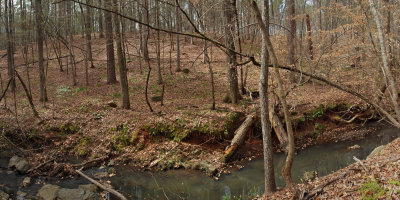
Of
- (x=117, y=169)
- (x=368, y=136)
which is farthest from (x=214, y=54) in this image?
(x=117, y=169)

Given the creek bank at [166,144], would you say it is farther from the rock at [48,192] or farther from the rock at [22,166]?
the rock at [48,192]

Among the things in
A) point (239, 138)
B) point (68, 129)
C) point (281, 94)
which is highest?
point (281, 94)

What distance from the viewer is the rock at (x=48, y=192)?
753 cm

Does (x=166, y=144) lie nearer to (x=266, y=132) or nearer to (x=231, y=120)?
(x=231, y=120)

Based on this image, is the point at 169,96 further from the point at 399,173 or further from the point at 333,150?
the point at 399,173

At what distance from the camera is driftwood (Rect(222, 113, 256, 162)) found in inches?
403

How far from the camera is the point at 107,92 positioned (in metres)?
Result: 16.0

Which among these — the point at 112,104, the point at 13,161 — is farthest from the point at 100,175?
the point at 112,104

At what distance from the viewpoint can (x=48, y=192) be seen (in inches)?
306

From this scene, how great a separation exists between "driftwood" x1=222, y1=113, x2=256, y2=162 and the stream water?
0.77 m

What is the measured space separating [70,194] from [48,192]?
687 mm

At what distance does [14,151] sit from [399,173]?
41.5ft

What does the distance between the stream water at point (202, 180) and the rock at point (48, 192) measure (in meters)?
0.39

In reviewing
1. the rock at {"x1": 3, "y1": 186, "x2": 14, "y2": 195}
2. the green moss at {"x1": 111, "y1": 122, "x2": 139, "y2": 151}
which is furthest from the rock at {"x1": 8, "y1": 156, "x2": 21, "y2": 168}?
the green moss at {"x1": 111, "y1": 122, "x2": 139, "y2": 151}
